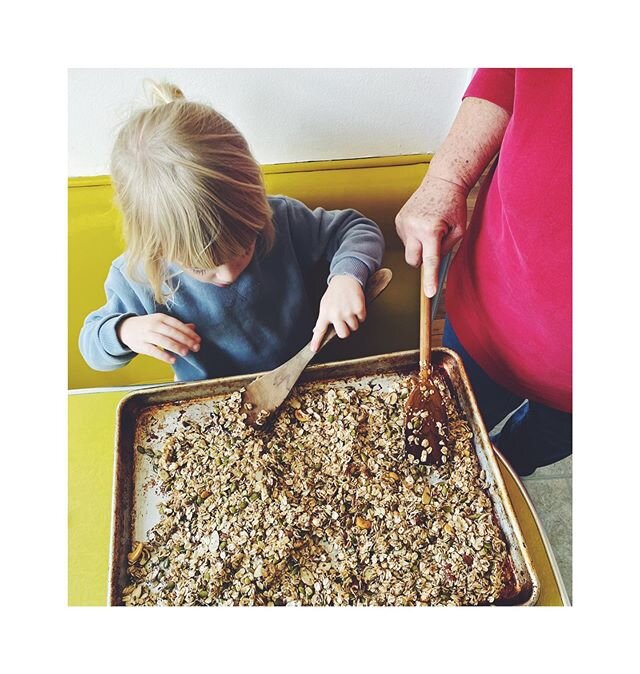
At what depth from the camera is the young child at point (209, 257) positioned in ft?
1.50

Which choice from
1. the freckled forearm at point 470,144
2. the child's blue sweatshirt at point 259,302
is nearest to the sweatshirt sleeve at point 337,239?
the child's blue sweatshirt at point 259,302

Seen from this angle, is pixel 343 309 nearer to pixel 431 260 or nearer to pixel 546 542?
pixel 431 260

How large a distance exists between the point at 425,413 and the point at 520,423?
0.82 ft

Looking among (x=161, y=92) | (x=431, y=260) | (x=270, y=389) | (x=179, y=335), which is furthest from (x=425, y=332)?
(x=161, y=92)

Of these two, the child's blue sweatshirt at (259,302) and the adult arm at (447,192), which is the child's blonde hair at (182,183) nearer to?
the child's blue sweatshirt at (259,302)

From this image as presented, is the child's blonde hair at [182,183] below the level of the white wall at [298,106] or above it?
below

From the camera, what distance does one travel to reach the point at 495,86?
514 millimetres

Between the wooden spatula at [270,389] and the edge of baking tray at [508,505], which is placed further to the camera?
the wooden spatula at [270,389]

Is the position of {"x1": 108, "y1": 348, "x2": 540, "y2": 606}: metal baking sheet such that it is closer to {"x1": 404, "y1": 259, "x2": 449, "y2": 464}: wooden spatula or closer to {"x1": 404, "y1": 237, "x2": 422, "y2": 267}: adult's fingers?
{"x1": 404, "y1": 259, "x2": 449, "y2": 464}: wooden spatula

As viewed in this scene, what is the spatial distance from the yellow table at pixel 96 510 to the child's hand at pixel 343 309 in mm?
273
